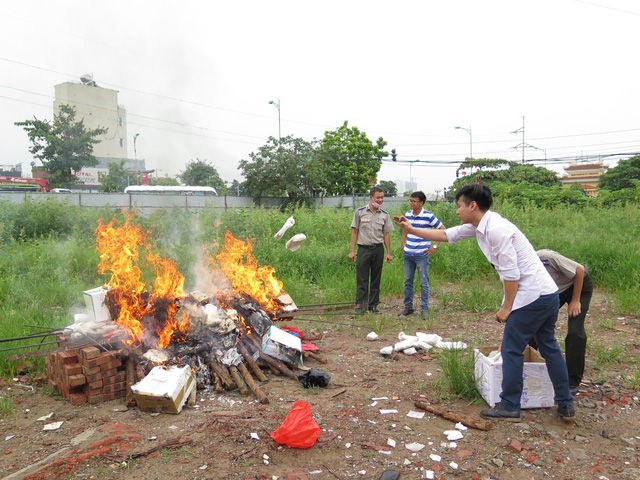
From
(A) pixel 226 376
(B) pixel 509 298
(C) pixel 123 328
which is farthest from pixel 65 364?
(B) pixel 509 298

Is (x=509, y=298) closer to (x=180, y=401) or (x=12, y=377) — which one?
(x=180, y=401)

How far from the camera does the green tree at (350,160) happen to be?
38188mm

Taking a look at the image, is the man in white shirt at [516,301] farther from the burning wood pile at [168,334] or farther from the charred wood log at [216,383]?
the charred wood log at [216,383]

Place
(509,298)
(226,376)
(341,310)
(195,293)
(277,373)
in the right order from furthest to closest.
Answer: (341,310)
(195,293)
(277,373)
(226,376)
(509,298)

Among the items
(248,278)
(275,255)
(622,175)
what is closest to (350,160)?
Answer: (622,175)

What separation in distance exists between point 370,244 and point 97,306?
4.22 metres

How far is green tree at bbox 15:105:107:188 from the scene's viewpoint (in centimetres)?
3198

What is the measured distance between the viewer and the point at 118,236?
5477mm

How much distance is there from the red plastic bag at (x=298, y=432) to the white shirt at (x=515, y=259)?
1.93m

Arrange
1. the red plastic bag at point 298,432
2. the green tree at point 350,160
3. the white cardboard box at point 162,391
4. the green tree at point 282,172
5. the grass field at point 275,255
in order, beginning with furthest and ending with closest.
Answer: the green tree at point 350,160 → the green tree at point 282,172 → the grass field at point 275,255 → the white cardboard box at point 162,391 → the red plastic bag at point 298,432

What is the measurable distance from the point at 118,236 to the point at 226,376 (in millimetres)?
2455

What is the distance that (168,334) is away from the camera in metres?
4.76

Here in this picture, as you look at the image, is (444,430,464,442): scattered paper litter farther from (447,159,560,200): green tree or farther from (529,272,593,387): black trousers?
(447,159,560,200): green tree

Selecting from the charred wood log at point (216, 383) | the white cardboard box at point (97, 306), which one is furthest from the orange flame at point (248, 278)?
the white cardboard box at point (97, 306)
